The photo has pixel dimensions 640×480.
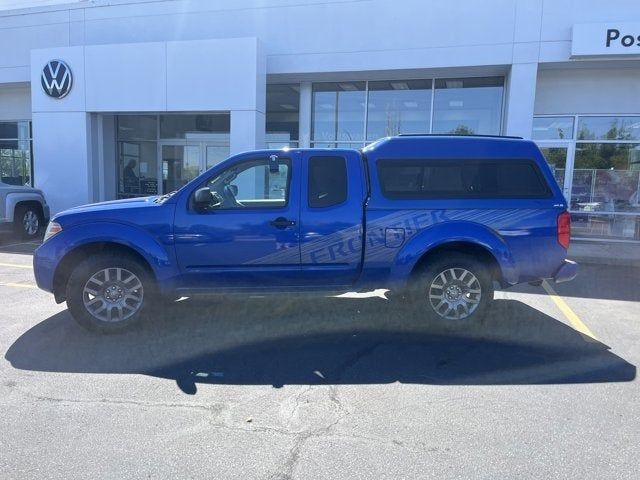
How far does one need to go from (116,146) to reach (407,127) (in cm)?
915

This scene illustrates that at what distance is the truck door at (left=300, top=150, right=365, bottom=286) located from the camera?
529 centimetres

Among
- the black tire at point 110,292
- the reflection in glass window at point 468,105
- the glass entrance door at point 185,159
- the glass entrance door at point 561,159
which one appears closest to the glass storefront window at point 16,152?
the glass entrance door at point 185,159

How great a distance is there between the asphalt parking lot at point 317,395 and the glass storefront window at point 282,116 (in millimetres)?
9536

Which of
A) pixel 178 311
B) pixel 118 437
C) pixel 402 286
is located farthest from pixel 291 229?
pixel 118 437

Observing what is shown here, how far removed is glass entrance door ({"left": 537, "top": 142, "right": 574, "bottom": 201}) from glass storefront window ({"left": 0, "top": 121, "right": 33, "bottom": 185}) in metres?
16.7

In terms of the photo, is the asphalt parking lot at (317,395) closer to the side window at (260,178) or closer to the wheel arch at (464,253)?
the wheel arch at (464,253)

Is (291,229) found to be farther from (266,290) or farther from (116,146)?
(116,146)

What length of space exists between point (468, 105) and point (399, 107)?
1.85m

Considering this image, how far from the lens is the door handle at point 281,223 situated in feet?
17.2

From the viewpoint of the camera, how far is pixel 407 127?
46.4 ft

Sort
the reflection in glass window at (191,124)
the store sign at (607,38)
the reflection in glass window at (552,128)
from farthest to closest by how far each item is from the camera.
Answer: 1. the reflection in glass window at (191,124)
2. the reflection in glass window at (552,128)
3. the store sign at (607,38)

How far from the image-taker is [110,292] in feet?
17.1

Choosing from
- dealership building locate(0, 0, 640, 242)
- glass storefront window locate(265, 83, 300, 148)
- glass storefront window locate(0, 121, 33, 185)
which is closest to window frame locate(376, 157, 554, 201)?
dealership building locate(0, 0, 640, 242)

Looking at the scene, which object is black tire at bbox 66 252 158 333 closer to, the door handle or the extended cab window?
the extended cab window
